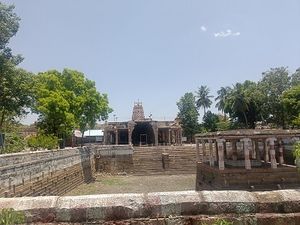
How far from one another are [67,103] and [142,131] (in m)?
22.6

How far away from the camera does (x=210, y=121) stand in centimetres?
6250

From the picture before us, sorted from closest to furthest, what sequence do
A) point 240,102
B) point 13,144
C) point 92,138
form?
1. point 13,144
2. point 240,102
3. point 92,138

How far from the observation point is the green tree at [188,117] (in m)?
62.5

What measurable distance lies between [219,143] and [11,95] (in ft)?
44.9

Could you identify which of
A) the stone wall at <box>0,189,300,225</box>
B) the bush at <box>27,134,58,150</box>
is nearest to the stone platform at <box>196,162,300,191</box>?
the bush at <box>27,134,58,150</box>

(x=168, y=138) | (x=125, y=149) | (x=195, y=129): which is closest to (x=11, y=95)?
(x=125, y=149)

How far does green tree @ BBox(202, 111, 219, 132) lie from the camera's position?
2438 inches

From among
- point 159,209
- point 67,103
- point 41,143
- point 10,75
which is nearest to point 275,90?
point 67,103

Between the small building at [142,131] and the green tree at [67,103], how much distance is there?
3.48 meters

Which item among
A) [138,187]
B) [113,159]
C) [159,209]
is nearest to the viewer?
[159,209]

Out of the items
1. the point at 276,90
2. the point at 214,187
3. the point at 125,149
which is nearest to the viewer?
the point at 214,187

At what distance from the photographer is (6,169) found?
14.1 metres

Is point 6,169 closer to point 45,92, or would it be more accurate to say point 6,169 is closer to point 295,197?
point 295,197

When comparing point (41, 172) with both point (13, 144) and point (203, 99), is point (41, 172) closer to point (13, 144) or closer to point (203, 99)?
point (13, 144)
